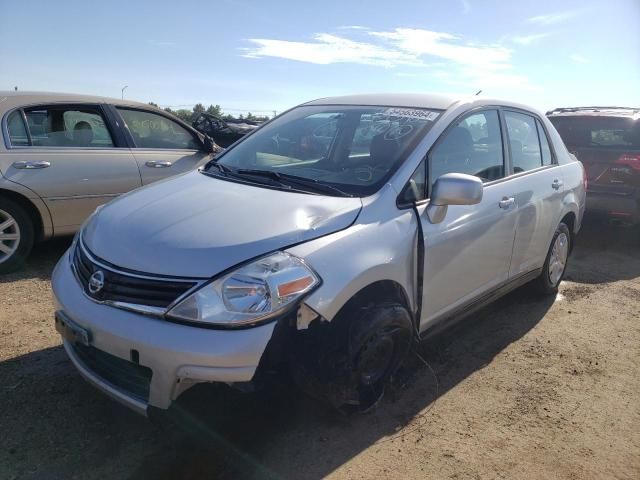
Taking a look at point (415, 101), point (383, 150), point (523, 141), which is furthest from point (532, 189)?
point (383, 150)

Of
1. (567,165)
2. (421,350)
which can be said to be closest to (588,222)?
(567,165)

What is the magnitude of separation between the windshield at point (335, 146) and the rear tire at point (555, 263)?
82.0 inches

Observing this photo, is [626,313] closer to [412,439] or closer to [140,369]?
[412,439]

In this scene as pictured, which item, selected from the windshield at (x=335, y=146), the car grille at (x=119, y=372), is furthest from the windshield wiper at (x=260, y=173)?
the car grille at (x=119, y=372)

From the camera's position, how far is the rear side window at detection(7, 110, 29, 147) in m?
4.88

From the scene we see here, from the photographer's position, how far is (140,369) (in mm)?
2311

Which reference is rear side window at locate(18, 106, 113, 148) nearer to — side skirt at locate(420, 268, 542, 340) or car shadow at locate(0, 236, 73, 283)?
car shadow at locate(0, 236, 73, 283)

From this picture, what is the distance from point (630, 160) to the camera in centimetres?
673

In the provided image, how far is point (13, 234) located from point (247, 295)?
3598 mm

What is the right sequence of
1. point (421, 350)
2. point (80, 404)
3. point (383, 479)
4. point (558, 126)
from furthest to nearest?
point (558, 126) < point (421, 350) < point (80, 404) < point (383, 479)

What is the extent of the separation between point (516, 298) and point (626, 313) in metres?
0.91

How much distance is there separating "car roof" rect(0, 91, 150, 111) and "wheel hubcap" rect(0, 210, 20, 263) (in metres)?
1.02

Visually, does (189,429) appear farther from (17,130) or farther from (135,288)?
(17,130)

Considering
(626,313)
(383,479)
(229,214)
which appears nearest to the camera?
(383,479)
